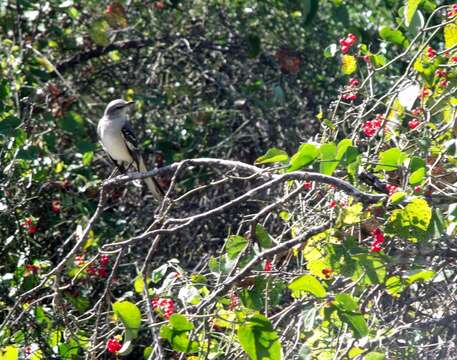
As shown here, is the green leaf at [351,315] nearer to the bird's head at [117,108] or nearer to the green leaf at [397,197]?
the green leaf at [397,197]

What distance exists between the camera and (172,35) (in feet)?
23.3

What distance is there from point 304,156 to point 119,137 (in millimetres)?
3267

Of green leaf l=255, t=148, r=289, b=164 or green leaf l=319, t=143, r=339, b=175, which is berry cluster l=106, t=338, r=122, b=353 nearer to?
green leaf l=255, t=148, r=289, b=164

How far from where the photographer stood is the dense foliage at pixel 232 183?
129 inches

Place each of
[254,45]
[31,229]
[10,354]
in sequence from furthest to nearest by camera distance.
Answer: [254,45] < [31,229] < [10,354]

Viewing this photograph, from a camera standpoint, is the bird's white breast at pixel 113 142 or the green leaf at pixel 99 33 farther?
the green leaf at pixel 99 33

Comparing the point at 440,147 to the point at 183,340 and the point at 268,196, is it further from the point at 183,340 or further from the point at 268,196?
the point at 268,196

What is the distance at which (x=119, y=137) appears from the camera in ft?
20.7

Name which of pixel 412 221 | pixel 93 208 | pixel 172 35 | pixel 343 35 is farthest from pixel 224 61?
pixel 412 221

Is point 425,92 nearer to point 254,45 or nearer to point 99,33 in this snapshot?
point 254,45

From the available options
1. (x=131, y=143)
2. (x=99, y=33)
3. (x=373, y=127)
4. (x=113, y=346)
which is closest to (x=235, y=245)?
(x=113, y=346)

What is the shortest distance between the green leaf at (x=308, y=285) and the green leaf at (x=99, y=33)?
13.4 feet

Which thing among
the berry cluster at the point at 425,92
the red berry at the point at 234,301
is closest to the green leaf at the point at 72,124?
the berry cluster at the point at 425,92

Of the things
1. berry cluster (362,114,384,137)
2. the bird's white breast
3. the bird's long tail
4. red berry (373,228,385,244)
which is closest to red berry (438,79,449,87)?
berry cluster (362,114,384,137)
